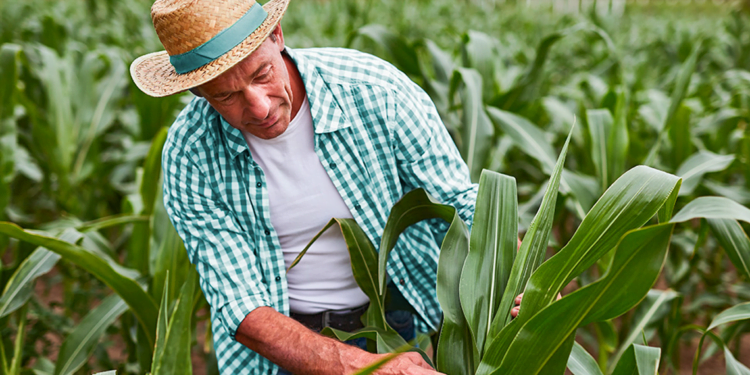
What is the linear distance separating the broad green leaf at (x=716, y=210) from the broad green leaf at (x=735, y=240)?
0.48 ft

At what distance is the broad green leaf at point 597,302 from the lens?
0.57 m

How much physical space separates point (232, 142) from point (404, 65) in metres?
0.89

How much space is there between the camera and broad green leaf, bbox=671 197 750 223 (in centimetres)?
93

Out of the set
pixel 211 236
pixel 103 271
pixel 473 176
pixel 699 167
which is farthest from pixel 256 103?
pixel 699 167

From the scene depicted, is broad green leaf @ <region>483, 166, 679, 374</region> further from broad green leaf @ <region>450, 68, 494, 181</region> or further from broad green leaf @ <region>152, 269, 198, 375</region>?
Answer: broad green leaf @ <region>450, 68, 494, 181</region>

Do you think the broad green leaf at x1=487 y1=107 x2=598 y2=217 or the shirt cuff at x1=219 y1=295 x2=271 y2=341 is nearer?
the shirt cuff at x1=219 y1=295 x2=271 y2=341

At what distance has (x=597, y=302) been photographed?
600mm

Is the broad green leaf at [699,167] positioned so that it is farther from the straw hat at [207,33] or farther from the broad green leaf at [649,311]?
the straw hat at [207,33]

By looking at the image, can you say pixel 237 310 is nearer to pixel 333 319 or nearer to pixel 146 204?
pixel 333 319

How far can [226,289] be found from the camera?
99 cm

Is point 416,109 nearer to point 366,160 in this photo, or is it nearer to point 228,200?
point 366,160

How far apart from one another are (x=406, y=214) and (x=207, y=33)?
1.30 feet

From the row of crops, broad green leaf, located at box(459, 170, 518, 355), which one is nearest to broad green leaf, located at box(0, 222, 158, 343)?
the row of crops

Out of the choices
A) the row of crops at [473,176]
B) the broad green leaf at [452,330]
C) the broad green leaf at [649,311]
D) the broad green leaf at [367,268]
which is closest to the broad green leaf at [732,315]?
the row of crops at [473,176]
